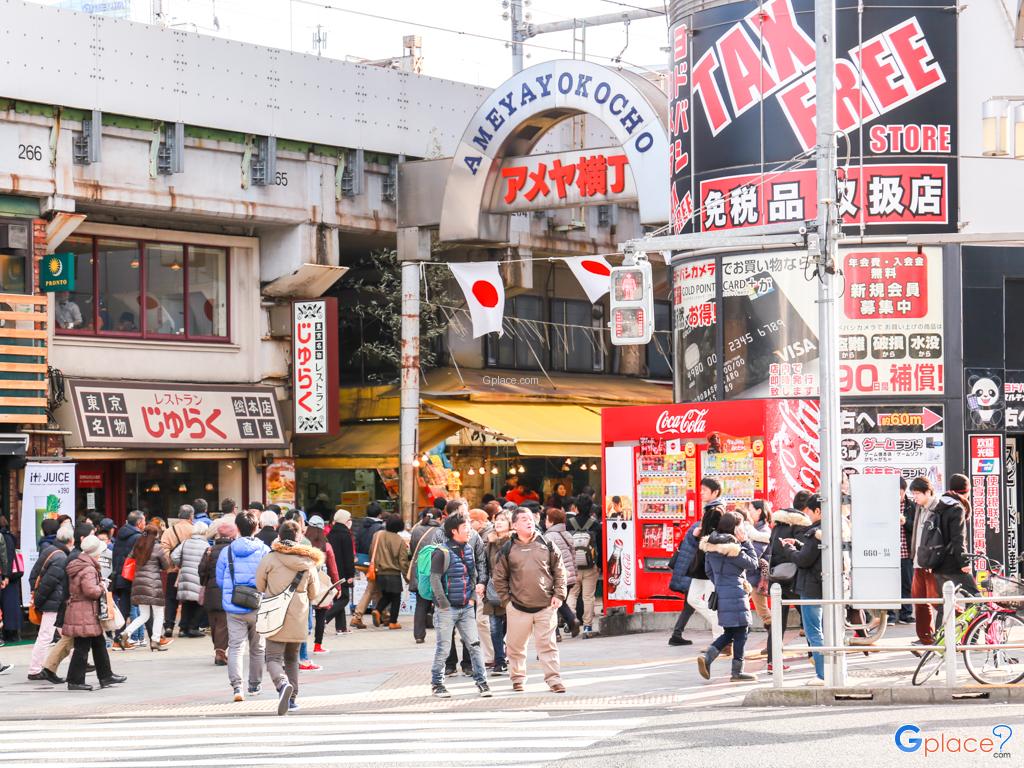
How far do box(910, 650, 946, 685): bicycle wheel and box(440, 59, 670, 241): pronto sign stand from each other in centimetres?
1197

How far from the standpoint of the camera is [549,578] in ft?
51.9

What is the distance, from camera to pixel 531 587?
15.7 metres

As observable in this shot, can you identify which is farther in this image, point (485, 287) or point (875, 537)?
point (485, 287)

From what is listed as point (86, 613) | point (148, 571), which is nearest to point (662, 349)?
point (148, 571)

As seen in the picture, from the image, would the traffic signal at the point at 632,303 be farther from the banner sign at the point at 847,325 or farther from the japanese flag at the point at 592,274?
the japanese flag at the point at 592,274

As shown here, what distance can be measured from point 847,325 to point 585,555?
469 centimetres

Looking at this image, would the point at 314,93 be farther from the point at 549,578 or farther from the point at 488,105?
the point at 549,578

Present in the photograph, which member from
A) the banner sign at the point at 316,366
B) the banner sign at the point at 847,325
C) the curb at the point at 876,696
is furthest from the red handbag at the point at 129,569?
the curb at the point at 876,696

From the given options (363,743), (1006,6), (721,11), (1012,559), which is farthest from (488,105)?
(363,743)

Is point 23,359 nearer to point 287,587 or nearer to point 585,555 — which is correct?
point 585,555

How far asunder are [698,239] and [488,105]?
13.3 metres

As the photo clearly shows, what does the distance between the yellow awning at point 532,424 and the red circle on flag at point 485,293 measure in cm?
233

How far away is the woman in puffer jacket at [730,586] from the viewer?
16047 millimetres

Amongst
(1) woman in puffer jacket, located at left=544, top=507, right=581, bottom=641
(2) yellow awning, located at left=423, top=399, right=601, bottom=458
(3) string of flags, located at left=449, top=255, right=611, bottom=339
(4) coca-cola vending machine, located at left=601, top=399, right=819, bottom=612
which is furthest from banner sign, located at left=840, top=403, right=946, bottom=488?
(2) yellow awning, located at left=423, top=399, right=601, bottom=458
